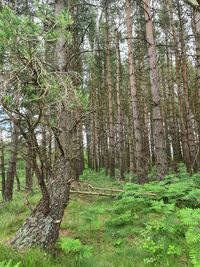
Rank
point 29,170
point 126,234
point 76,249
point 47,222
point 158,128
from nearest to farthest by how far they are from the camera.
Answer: point 76,249 → point 47,222 → point 126,234 → point 158,128 → point 29,170

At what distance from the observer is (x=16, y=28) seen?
12.9 feet

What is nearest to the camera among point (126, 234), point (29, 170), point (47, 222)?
point (47, 222)

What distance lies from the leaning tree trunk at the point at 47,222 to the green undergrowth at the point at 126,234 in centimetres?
21

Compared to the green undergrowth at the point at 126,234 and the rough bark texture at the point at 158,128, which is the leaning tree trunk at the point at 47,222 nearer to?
the green undergrowth at the point at 126,234

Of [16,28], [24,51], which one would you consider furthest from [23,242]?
[16,28]

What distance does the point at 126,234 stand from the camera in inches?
215

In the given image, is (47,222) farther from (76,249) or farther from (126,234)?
(126,234)

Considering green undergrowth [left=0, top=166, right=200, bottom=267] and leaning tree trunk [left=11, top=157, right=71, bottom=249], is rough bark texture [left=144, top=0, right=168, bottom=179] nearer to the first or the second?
green undergrowth [left=0, top=166, right=200, bottom=267]

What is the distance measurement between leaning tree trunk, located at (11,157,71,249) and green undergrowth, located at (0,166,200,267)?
0.69ft

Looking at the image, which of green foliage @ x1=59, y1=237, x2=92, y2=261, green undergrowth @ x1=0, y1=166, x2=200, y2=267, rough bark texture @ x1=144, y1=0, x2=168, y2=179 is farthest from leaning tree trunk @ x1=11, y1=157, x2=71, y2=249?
rough bark texture @ x1=144, y1=0, x2=168, y2=179

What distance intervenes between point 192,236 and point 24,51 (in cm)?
315

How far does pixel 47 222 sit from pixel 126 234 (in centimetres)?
163

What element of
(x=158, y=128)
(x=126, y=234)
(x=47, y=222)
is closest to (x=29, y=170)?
(x=158, y=128)

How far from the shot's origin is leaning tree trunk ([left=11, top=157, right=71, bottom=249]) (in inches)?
177
